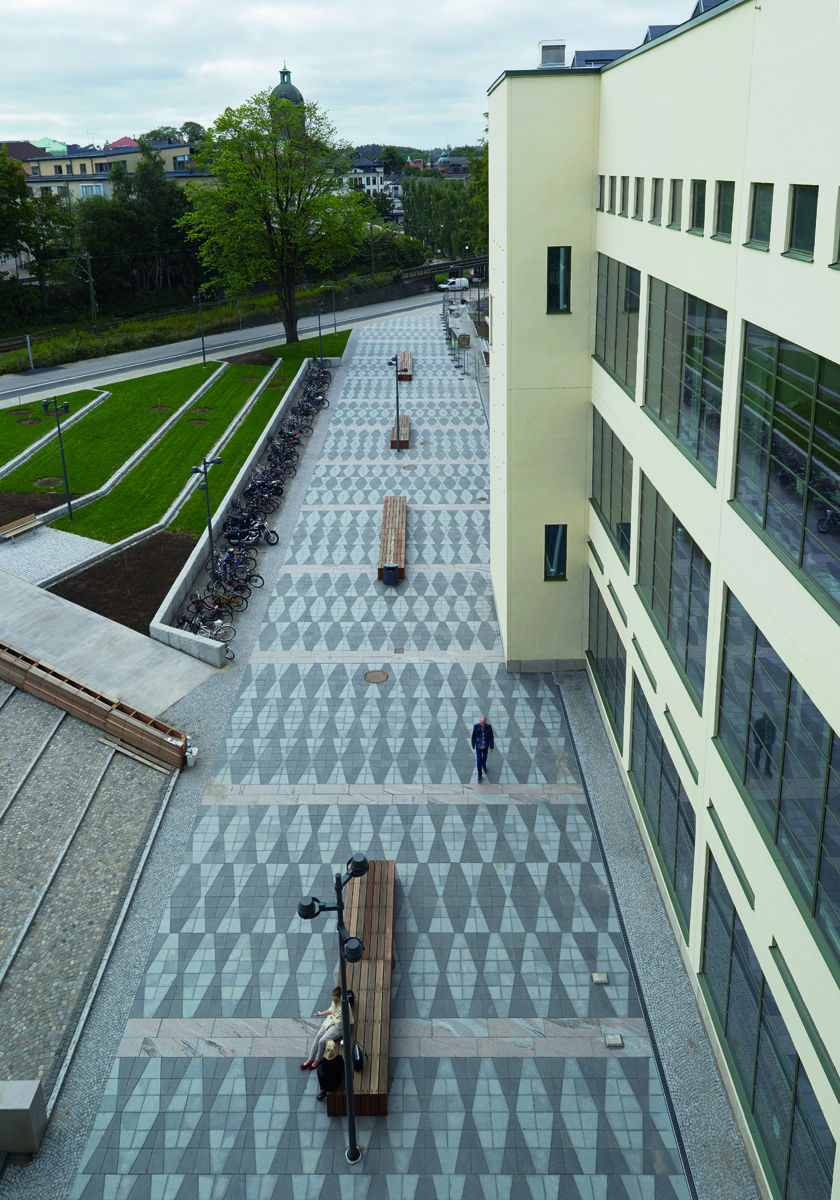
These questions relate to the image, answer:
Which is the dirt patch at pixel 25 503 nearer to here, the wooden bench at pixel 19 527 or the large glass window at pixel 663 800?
the wooden bench at pixel 19 527

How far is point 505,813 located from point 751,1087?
671 cm

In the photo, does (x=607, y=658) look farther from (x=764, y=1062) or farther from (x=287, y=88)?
(x=287, y=88)

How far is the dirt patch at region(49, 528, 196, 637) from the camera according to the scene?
961 inches

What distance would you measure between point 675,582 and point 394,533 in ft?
52.1

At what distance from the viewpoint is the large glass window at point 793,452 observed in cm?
816

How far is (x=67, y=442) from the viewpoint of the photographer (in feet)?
123

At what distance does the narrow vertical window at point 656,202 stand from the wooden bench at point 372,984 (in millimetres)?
10194

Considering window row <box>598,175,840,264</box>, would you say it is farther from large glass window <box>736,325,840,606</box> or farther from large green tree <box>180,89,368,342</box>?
large green tree <box>180,89,368,342</box>

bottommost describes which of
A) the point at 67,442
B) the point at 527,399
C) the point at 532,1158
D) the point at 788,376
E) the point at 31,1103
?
the point at 532,1158

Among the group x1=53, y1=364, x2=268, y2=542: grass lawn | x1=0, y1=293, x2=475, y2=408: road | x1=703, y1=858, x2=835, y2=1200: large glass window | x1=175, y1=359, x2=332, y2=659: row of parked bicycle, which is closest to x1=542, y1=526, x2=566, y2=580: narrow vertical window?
x1=175, y1=359, x2=332, y2=659: row of parked bicycle

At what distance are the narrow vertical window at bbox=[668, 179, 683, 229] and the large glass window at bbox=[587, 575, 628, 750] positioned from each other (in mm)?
7222

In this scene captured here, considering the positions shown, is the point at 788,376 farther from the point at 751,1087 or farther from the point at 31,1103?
the point at 31,1103

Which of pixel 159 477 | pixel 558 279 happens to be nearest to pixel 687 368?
pixel 558 279

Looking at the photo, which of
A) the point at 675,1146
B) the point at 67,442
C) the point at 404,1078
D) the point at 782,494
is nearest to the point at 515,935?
the point at 404,1078
